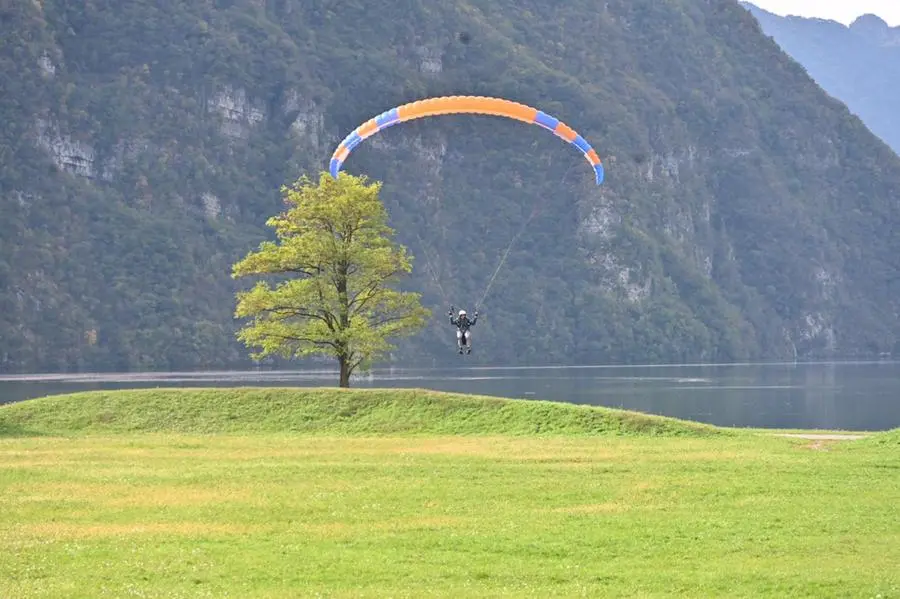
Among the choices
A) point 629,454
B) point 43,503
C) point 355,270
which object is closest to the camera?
point 43,503

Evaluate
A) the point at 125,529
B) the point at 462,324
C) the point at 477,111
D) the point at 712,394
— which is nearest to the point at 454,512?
the point at 125,529

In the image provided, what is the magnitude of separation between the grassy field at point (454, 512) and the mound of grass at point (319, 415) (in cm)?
19

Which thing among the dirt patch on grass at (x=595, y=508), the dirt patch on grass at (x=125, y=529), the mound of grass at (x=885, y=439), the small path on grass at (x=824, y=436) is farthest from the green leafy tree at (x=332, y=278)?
the dirt patch on grass at (x=125, y=529)

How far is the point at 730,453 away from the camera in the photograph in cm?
3188

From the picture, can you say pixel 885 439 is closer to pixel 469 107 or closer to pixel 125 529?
pixel 469 107

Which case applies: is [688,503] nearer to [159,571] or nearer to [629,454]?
[629,454]

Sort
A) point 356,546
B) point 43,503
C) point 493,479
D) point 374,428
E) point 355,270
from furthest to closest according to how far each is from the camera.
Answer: point 355,270
point 374,428
point 493,479
point 43,503
point 356,546

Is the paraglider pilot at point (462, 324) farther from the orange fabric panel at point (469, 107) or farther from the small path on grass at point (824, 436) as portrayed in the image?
the small path on grass at point (824, 436)

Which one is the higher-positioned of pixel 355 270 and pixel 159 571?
pixel 355 270

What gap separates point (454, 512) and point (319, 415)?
18.1 metres

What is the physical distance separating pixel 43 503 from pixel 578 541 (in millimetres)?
9166

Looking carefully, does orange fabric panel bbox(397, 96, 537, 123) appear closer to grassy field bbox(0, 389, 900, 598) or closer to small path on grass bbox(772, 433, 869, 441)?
grassy field bbox(0, 389, 900, 598)

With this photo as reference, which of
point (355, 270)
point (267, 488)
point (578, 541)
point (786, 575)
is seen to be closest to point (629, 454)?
point (267, 488)

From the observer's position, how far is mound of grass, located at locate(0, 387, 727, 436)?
38562 millimetres
